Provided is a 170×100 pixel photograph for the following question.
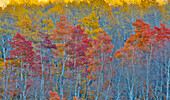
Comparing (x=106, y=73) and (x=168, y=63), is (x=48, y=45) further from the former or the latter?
Answer: (x=168, y=63)

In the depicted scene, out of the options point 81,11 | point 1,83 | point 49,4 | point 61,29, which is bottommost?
point 1,83

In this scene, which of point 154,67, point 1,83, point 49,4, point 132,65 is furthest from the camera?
point 49,4

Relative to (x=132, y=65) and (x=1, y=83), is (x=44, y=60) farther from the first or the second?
(x=132, y=65)

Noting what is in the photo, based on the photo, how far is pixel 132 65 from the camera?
1945cm

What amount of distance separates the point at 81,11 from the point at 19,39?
24.9m

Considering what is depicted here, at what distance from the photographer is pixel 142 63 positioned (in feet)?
65.6

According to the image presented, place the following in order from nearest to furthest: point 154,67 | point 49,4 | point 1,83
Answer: point 1,83
point 154,67
point 49,4

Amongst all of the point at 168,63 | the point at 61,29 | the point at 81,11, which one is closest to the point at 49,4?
the point at 81,11

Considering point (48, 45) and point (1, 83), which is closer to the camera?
point (1, 83)

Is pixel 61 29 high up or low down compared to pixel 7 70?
up

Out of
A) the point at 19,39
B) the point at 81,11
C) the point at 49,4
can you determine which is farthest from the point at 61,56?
the point at 49,4

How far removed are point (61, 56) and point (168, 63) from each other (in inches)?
449

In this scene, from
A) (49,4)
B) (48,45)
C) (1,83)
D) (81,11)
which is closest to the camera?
(1,83)

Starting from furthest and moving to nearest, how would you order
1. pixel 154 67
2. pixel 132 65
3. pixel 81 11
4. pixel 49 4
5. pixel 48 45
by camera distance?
pixel 49 4
pixel 81 11
pixel 48 45
pixel 154 67
pixel 132 65
